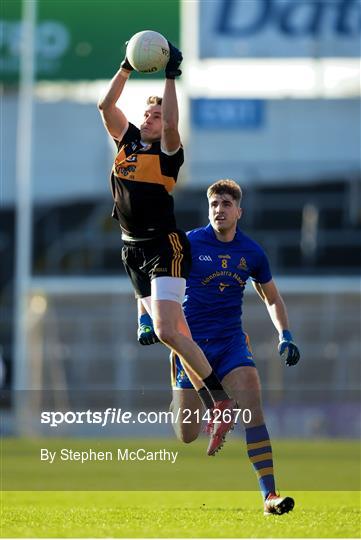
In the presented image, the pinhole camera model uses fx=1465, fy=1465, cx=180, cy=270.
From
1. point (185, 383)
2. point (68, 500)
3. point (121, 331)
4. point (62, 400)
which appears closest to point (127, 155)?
point (185, 383)

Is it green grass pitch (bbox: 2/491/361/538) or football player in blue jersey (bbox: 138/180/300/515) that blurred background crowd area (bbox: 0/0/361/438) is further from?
football player in blue jersey (bbox: 138/180/300/515)

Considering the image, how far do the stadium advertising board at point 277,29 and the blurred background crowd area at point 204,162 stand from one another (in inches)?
1.2

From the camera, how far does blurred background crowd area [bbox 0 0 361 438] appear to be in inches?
1196

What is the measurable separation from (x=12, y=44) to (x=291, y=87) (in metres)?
6.49

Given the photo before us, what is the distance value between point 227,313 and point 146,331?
0.63 meters

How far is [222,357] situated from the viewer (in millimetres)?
10141

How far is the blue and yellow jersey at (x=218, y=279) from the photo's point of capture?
1011 centimetres

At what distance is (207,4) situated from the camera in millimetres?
31109

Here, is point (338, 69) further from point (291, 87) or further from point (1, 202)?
point (1, 202)

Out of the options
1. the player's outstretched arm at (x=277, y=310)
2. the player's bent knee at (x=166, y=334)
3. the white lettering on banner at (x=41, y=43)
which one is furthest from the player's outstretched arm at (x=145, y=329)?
the white lettering on banner at (x=41, y=43)

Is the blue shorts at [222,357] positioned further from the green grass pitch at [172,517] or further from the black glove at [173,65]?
the black glove at [173,65]

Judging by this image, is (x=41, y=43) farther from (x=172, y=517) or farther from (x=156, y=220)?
(x=172, y=517)

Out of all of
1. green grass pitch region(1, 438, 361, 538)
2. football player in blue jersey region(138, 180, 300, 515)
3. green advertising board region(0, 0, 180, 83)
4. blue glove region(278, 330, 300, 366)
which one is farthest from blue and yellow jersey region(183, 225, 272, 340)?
green advertising board region(0, 0, 180, 83)

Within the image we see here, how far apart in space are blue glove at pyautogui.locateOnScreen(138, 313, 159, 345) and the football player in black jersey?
242 millimetres
